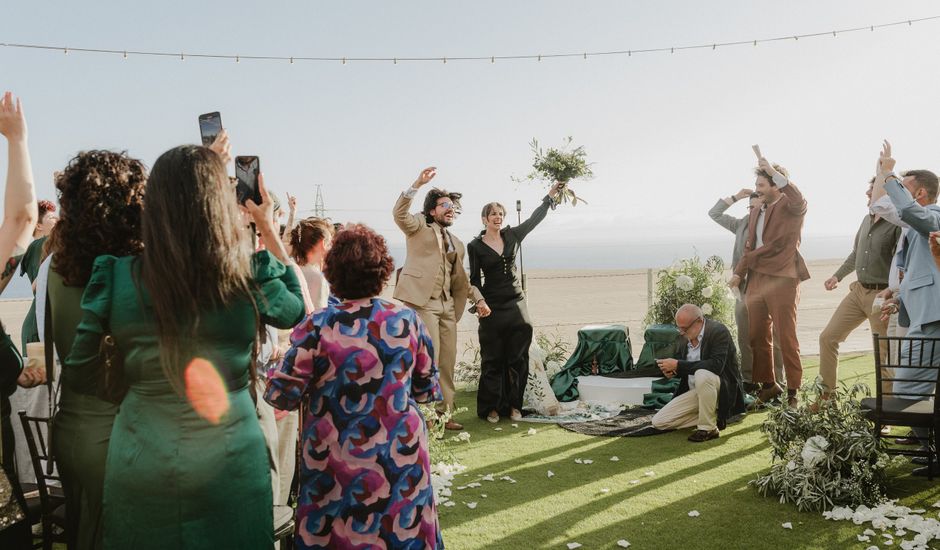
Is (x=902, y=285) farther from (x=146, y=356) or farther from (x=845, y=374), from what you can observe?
(x=146, y=356)

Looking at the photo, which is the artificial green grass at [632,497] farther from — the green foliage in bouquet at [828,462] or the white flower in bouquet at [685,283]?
the white flower in bouquet at [685,283]

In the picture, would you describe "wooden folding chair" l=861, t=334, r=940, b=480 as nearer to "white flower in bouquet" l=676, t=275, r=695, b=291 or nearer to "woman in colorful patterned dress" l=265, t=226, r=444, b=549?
"white flower in bouquet" l=676, t=275, r=695, b=291

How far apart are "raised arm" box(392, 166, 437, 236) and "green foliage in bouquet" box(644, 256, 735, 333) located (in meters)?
3.19

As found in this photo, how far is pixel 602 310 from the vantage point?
22.5 metres

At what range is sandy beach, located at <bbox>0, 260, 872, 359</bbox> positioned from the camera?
42.4ft

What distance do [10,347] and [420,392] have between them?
4.57 ft

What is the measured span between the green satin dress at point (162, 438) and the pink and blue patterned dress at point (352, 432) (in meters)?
0.50

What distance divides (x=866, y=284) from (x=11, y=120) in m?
6.20

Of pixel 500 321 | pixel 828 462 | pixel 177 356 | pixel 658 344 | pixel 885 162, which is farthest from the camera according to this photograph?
pixel 658 344

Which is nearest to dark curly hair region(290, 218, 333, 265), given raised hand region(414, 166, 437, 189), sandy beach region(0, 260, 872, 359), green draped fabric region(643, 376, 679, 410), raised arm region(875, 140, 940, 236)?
raised hand region(414, 166, 437, 189)

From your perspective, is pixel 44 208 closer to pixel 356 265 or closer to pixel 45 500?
pixel 45 500

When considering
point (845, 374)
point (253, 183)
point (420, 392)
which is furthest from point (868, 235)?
point (253, 183)

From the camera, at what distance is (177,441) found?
2.02 metres

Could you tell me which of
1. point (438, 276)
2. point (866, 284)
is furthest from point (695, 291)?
point (438, 276)
